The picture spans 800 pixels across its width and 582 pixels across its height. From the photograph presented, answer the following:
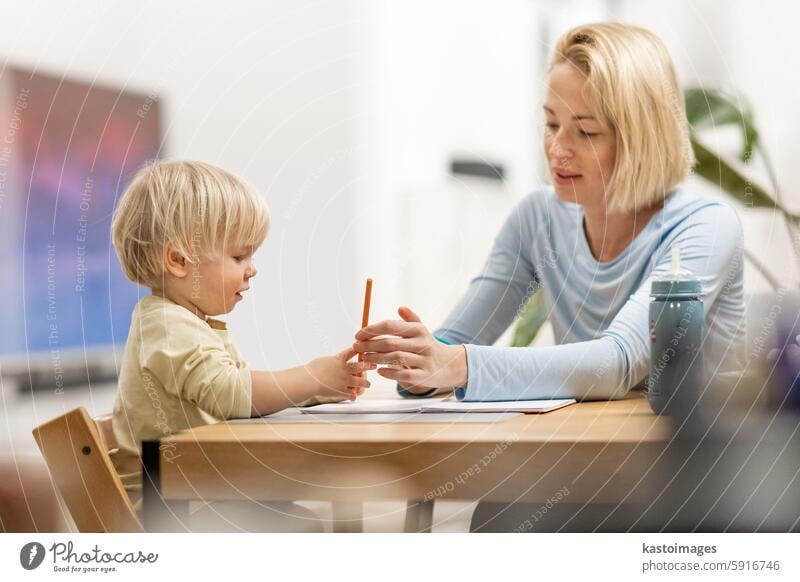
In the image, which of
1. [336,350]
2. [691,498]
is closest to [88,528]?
[336,350]

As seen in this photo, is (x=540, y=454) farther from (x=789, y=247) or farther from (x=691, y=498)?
(x=789, y=247)

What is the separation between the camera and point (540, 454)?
55 cm

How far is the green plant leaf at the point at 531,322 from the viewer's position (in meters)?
1.20

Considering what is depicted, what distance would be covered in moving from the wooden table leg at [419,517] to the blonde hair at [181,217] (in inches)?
9.6

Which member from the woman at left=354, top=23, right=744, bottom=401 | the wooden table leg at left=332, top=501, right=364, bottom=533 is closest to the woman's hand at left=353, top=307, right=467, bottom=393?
the woman at left=354, top=23, right=744, bottom=401

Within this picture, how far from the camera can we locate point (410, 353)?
0.65m

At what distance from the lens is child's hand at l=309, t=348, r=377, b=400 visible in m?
→ 0.68

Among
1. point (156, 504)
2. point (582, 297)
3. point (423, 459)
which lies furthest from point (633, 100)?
point (156, 504)

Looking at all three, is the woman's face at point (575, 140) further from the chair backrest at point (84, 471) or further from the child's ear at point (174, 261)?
the chair backrest at point (84, 471)

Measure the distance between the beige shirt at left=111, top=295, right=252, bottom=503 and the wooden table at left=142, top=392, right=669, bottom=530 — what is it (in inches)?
1.7

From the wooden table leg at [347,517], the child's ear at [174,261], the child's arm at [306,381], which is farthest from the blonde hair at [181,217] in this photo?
the wooden table leg at [347,517]

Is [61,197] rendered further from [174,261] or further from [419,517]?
[419,517]
